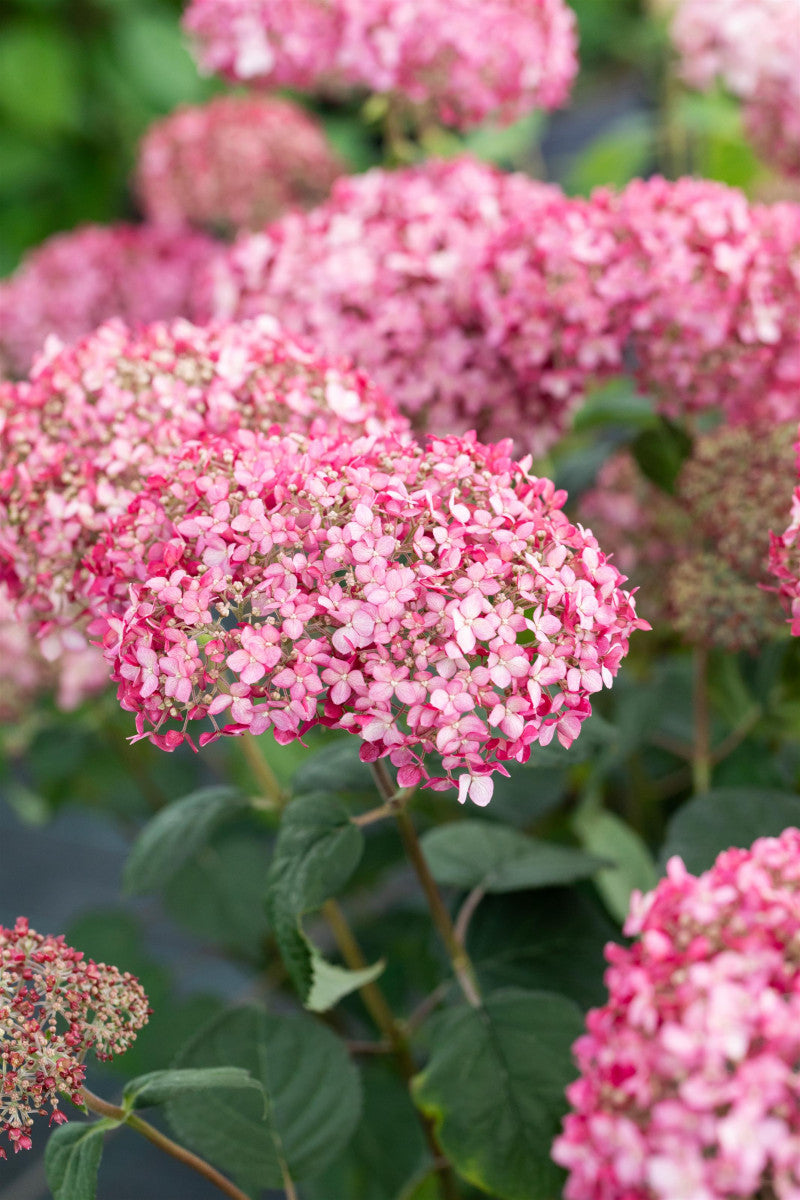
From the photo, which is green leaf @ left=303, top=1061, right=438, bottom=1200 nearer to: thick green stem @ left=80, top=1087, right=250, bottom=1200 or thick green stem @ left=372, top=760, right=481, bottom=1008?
thick green stem @ left=372, top=760, right=481, bottom=1008

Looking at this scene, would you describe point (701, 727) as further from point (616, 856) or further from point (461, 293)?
point (461, 293)

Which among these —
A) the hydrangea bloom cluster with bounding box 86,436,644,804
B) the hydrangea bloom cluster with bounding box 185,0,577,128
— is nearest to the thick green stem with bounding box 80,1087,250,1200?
the hydrangea bloom cluster with bounding box 86,436,644,804

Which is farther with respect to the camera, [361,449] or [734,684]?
[734,684]

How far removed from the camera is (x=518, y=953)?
661 mm

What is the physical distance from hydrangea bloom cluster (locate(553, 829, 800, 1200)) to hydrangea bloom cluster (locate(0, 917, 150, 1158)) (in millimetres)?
175

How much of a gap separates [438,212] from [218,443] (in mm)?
314

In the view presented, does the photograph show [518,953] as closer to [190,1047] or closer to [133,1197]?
[190,1047]

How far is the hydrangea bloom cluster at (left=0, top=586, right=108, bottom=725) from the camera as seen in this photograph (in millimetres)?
960

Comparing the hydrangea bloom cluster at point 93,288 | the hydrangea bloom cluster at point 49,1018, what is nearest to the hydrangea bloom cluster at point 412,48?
the hydrangea bloom cluster at point 93,288

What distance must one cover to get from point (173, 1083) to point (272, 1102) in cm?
14

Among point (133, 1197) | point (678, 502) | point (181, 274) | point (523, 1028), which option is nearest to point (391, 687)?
point (523, 1028)

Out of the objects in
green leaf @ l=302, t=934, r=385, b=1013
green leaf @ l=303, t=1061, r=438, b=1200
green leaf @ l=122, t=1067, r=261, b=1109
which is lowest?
green leaf @ l=303, t=1061, r=438, b=1200

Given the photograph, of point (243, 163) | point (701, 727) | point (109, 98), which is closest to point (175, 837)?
point (701, 727)

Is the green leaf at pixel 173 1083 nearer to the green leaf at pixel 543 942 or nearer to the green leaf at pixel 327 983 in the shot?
the green leaf at pixel 327 983
